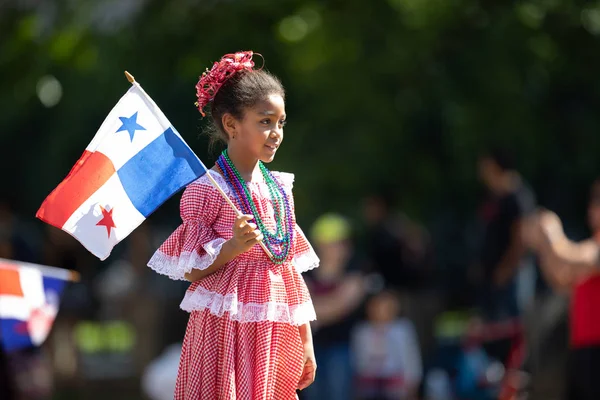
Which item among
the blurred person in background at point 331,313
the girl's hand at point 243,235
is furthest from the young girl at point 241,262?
the blurred person in background at point 331,313

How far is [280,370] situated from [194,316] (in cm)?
44

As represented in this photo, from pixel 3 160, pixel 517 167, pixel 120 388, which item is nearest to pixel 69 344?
pixel 120 388

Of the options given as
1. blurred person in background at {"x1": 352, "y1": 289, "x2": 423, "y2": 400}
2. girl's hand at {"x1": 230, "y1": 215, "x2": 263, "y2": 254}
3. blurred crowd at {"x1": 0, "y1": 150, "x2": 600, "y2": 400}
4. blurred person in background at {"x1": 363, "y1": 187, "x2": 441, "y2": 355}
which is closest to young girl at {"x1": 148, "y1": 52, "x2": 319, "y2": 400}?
girl's hand at {"x1": 230, "y1": 215, "x2": 263, "y2": 254}

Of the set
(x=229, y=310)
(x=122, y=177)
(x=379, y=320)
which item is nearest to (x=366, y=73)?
(x=379, y=320)

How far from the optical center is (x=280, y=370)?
208 inches

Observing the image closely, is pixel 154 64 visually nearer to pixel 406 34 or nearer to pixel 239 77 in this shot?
pixel 406 34

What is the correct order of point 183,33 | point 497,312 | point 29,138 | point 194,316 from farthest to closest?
point 29,138 → point 183,33 → point 497,312 → point 194,316

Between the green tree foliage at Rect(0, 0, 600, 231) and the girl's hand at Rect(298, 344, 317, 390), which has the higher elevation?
the green tree foliage at Rect(0, 0, 600, 231)

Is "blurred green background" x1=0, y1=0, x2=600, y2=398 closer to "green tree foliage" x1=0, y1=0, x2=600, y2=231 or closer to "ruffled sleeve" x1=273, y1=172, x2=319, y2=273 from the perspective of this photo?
"green tree foliage" x1=0, y1=0, x2=600, y2=231

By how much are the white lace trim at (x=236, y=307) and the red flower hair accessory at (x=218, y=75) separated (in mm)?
807

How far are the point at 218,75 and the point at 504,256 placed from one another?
4960 millimetres

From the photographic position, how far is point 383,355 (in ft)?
34.0

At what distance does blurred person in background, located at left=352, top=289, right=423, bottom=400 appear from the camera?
10.3 meters

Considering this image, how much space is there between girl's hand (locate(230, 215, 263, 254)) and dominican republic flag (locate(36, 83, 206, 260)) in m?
0.32
